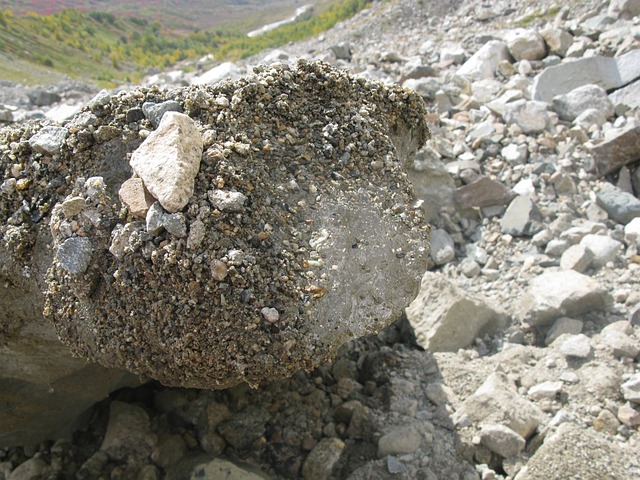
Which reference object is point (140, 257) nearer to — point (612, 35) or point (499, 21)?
point (612, 35)

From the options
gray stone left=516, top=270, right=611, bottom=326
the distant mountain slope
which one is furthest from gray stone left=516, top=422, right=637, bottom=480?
the distant mountain slope

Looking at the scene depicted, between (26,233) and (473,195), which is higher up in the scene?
(26,233)

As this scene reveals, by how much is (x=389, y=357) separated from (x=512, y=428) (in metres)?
0.79

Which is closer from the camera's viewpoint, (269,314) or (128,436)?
(269,314)

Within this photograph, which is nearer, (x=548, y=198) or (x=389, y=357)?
(x=389, y=357)

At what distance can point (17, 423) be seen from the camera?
274 centimetres

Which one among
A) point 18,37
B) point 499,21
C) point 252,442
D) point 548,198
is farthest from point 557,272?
point 18,37

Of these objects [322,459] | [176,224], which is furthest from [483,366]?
[176,224]

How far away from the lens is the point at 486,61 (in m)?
7.05

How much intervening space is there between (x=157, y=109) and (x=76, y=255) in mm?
660

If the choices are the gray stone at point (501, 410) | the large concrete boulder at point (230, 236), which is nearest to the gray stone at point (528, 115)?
the gray stone at point (501, 410)

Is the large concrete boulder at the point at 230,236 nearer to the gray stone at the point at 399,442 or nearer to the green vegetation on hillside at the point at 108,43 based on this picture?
the gray stone at the point at 399,442

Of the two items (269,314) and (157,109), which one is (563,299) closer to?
(269,314)

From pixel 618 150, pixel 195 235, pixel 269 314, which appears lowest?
pixel 618 150
